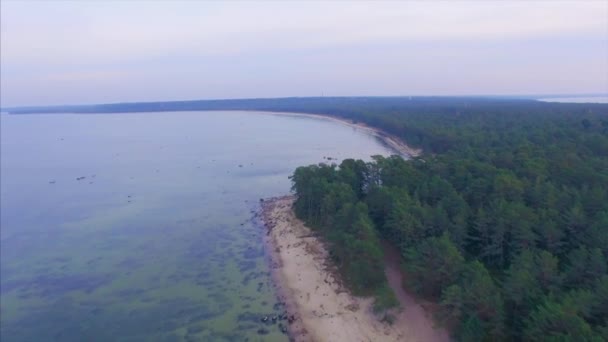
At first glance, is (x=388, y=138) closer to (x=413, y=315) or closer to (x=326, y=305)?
(x=326, y=305)

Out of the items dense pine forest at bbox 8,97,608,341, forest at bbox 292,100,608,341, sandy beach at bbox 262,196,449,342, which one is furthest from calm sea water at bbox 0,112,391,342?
forest at bbox 292,100,608,341

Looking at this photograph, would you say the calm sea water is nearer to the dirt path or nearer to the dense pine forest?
the dense pine forest

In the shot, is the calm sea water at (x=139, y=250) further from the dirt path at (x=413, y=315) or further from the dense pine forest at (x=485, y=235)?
the dirt path at (x=413, y=315)

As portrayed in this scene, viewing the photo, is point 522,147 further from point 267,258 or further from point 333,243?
point 267,258

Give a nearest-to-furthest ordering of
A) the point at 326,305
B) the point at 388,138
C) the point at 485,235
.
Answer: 1. the point at 326,305
2. the point at 485,235
3. the point at 388,138

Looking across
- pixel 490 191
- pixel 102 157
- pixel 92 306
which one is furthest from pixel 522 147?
pixel 102 157

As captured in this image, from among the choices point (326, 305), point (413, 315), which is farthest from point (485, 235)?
point (326, 305)
